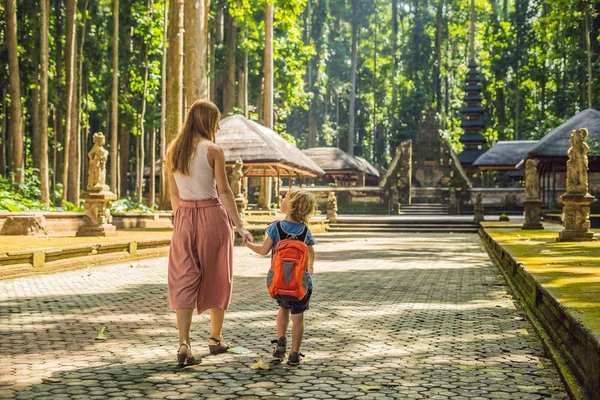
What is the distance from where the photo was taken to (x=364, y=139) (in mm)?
83938

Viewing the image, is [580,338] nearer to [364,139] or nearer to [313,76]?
[313,76]

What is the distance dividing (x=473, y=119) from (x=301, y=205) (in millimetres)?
58557

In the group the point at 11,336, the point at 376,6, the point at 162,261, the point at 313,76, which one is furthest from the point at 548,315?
the point at 376,6

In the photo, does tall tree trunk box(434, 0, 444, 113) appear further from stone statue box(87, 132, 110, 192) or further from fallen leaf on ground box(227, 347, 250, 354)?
fallen leaf on ground box(227, 347, 250, 354)

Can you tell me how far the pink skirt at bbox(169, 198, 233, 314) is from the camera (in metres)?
5.08

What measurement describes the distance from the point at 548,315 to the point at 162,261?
908cm

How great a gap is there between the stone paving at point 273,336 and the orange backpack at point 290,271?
48 cm

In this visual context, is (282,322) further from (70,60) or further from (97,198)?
(70,60)

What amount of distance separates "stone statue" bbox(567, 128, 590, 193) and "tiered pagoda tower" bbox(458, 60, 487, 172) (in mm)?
46297

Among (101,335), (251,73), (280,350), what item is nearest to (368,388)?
(280,350)

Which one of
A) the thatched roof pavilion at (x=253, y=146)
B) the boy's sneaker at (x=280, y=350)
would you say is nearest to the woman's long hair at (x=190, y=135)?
the boy's sneaker at (x=280, y=350)

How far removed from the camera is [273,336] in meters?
6.11

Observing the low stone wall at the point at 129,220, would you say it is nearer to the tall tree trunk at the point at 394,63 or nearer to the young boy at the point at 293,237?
the young boy at the point at 293,237

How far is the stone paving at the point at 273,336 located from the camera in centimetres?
432
